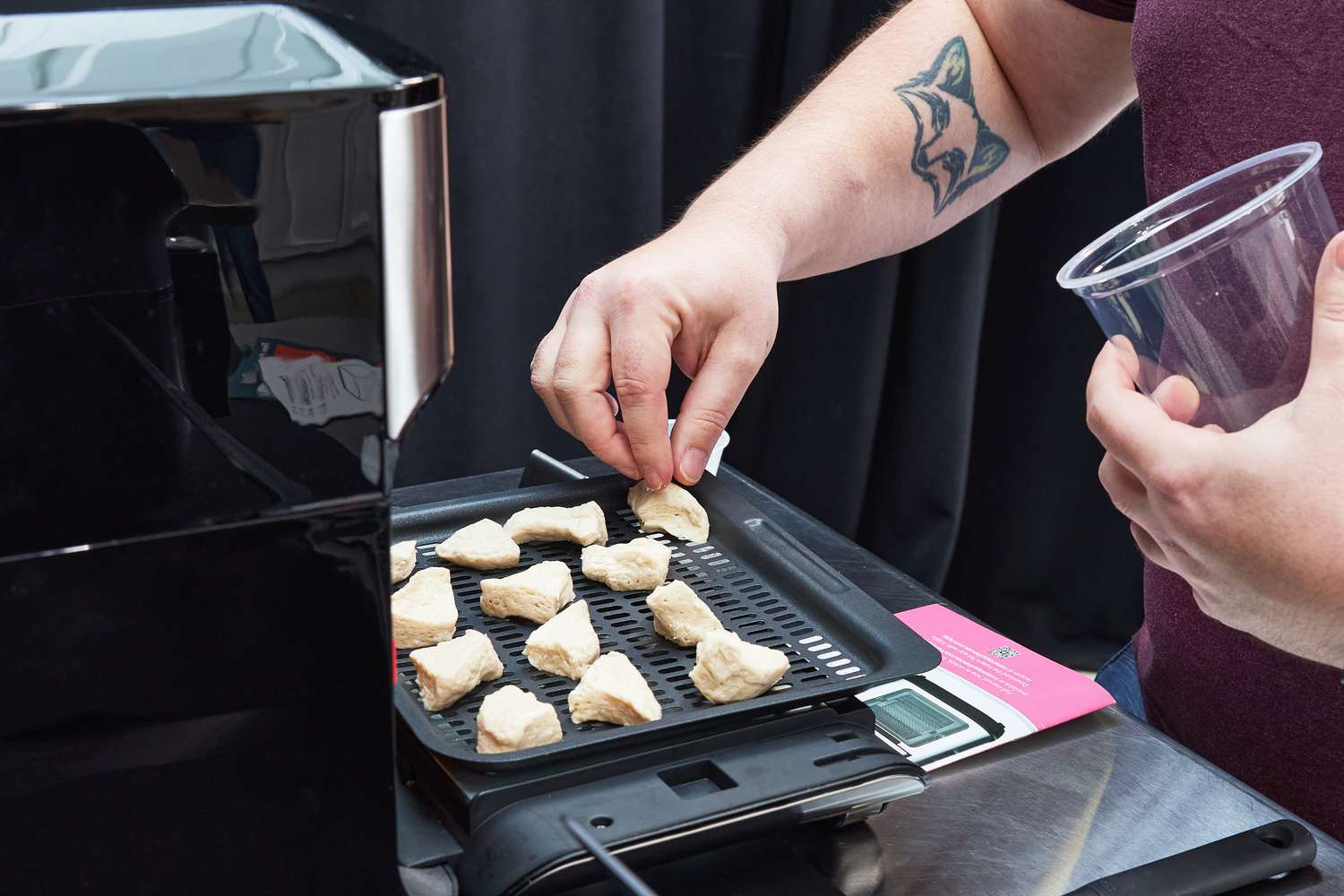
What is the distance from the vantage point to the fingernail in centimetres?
96

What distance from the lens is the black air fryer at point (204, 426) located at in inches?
17.9

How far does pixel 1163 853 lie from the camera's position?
74 centimetres

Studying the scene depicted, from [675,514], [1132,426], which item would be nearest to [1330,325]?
[1132,426]

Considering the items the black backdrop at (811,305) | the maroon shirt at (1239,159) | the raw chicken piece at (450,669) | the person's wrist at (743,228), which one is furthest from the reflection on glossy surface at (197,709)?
the black backdrop at (811,305)

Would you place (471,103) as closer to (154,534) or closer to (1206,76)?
(1206,76)

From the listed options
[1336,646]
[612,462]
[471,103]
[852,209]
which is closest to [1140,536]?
[1336,646]

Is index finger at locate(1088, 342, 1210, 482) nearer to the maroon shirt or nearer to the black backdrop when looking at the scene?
the maroon shirt

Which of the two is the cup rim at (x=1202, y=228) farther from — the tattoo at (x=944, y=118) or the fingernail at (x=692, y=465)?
the tattoo at (x=944, y=118)

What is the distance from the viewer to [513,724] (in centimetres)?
66

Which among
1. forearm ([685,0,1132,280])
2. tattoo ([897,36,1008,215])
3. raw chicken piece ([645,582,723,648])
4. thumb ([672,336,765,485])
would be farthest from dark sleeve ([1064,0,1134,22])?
raw chicken piece ([645,582,723,648])

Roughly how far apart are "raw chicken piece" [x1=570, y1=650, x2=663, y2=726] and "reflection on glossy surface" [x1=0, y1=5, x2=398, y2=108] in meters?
0.36

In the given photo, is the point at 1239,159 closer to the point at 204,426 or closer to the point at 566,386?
the point at 566,386

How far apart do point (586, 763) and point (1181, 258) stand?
1.29 feet

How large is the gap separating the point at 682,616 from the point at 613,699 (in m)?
0.10
